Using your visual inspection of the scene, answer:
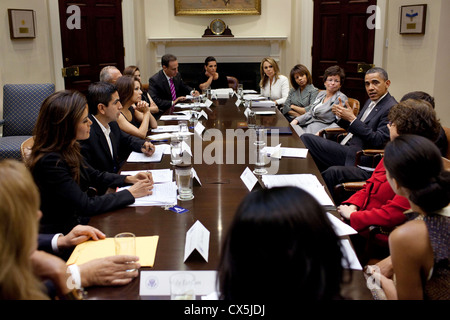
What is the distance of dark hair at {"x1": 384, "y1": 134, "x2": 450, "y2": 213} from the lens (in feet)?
4.89

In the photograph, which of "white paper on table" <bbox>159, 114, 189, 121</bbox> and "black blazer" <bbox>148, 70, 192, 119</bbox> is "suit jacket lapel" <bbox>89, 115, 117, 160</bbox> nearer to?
"white paper on table" <bbox>159, 114, 189, 121</bbox>

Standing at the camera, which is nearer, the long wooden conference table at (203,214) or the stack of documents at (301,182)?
the long wooden conference table at (203,214)

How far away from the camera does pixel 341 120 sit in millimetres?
4133

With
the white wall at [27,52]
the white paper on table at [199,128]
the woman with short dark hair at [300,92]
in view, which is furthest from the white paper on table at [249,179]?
the white wall at [27,52]

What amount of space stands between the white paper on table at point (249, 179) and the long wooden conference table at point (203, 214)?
0.02 metres

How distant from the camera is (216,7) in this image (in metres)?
8.06

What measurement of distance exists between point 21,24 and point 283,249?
576 cm

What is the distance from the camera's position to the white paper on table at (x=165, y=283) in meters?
1.32

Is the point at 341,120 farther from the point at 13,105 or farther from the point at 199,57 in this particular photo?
the point at 199,57

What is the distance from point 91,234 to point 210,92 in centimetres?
427

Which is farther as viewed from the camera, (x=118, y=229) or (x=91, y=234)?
(x=118, y=229)

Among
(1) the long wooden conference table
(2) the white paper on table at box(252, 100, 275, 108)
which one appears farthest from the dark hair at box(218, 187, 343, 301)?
(2) the white paper on table at box(252, 100, 275, 108)

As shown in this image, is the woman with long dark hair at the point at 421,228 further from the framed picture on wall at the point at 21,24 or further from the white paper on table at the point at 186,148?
the framed picture on wall at the point at 21,24
